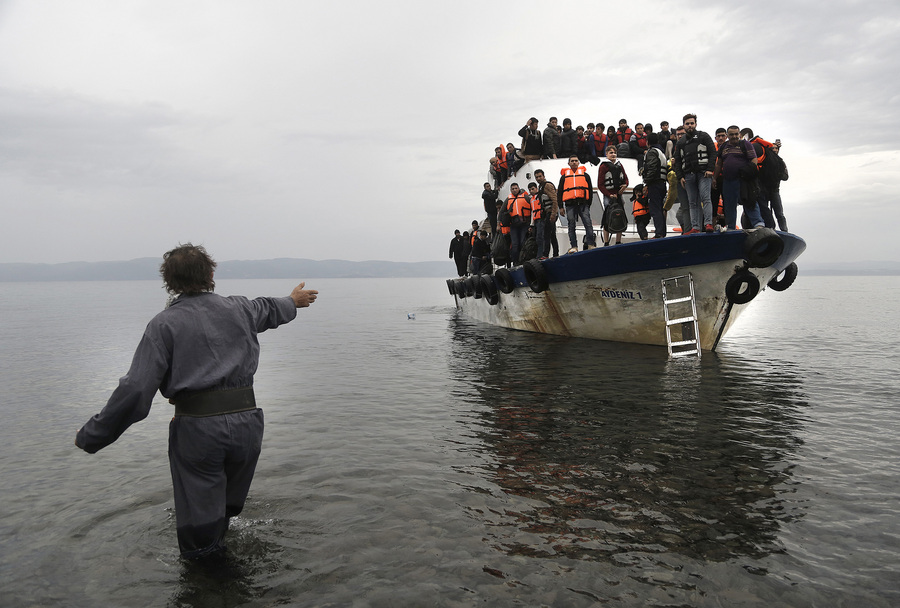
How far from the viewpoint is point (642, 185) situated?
40.0 feet

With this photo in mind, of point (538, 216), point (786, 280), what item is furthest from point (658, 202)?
point (786, 280)

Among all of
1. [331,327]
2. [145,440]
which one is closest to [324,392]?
[145,440]

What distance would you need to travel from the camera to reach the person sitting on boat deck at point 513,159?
1805cm

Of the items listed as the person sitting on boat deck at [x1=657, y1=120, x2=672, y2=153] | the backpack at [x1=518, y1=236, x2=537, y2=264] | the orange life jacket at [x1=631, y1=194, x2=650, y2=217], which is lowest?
the backpack at [x1=518, y1=236, x2=537, y2=264]

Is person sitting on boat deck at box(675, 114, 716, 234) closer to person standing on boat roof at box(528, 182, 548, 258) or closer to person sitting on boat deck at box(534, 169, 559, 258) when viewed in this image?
person sitting on boat deck at box(534, 169, 559, 258)

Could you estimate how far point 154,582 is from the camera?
131 inches

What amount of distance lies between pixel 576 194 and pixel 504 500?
9.00m

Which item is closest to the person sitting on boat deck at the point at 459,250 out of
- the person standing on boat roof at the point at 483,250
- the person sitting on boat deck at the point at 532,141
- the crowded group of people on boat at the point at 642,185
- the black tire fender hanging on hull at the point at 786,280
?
the person standing on boat roof at the point at 483,250

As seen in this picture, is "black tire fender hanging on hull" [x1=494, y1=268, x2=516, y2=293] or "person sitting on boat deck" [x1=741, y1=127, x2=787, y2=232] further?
"black tire fender hanging on hull" [x1=494, y1=268, x2=516, y2=293]

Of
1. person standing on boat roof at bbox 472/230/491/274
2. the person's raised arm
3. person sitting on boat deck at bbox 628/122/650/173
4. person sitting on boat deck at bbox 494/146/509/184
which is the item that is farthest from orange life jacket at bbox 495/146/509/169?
the person's raised arm

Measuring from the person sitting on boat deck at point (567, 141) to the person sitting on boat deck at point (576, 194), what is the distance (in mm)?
4025

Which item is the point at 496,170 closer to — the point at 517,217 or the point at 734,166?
the point at 517,217

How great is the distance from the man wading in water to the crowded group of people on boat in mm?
8949

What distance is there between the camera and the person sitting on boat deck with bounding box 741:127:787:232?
10.4 metres
